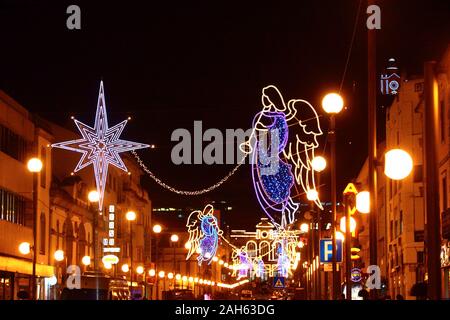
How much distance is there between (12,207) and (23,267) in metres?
3.88

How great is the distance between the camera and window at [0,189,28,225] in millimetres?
49000

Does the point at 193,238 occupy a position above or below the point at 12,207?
above

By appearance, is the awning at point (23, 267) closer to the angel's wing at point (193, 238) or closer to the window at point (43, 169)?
the window at point (43, 169)

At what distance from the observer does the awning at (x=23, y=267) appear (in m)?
49.0

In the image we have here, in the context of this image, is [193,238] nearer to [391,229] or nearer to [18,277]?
[391,229]

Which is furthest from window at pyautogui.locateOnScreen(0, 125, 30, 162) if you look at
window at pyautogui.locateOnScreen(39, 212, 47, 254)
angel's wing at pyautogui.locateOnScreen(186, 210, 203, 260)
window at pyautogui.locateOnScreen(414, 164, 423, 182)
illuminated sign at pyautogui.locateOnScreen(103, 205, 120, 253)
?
angel's wing at pyautogui.locateOnScreen(186, 210, 203, 260)

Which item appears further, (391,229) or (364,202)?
(391,229)

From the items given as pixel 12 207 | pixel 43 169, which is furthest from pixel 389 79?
pixel 12 207

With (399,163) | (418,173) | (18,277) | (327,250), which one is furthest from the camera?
(18,277)

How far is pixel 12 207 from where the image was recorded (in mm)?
51188

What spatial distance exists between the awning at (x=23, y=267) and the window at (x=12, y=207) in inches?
87.2
